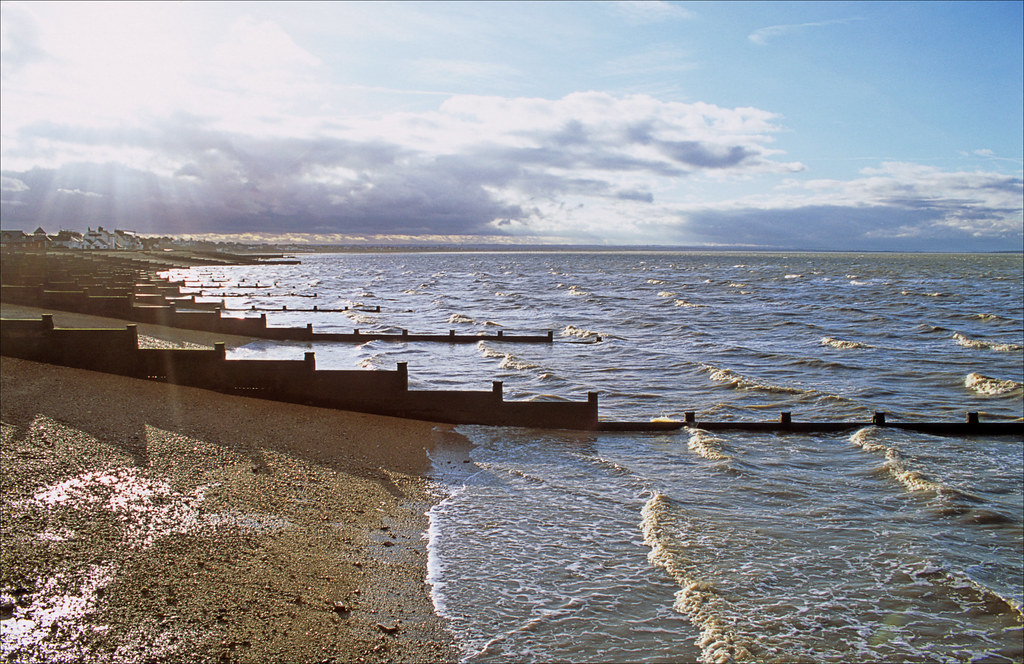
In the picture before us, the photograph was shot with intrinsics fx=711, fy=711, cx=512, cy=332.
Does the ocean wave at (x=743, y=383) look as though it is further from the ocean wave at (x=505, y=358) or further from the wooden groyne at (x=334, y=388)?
the ocean wave at (x=505, y=358)

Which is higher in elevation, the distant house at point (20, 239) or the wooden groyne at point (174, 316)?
the distant house at point (20, 239)

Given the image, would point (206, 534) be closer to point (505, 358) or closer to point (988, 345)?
point (505, 358)

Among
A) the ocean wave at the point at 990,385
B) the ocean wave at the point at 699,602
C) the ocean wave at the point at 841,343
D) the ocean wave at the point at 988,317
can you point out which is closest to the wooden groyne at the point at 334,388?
the ocean wave at the point at 699,602

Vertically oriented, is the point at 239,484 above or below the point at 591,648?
above

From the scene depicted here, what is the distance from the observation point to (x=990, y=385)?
24891 millimetres

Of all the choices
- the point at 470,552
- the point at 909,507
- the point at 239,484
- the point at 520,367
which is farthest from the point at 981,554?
the point at 520,367

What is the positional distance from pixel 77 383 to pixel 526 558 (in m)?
11.8

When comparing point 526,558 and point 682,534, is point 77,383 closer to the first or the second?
point 526,558

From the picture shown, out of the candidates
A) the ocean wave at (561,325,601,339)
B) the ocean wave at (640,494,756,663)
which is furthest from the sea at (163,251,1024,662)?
the ocean wave at (561,325,601,339)

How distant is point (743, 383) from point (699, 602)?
16.5 m

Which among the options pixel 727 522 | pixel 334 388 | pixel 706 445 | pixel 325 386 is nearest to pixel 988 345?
pixel 706 445

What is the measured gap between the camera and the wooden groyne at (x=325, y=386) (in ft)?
52.2

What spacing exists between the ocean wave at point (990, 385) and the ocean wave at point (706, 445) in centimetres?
1389

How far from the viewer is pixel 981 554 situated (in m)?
10.5
